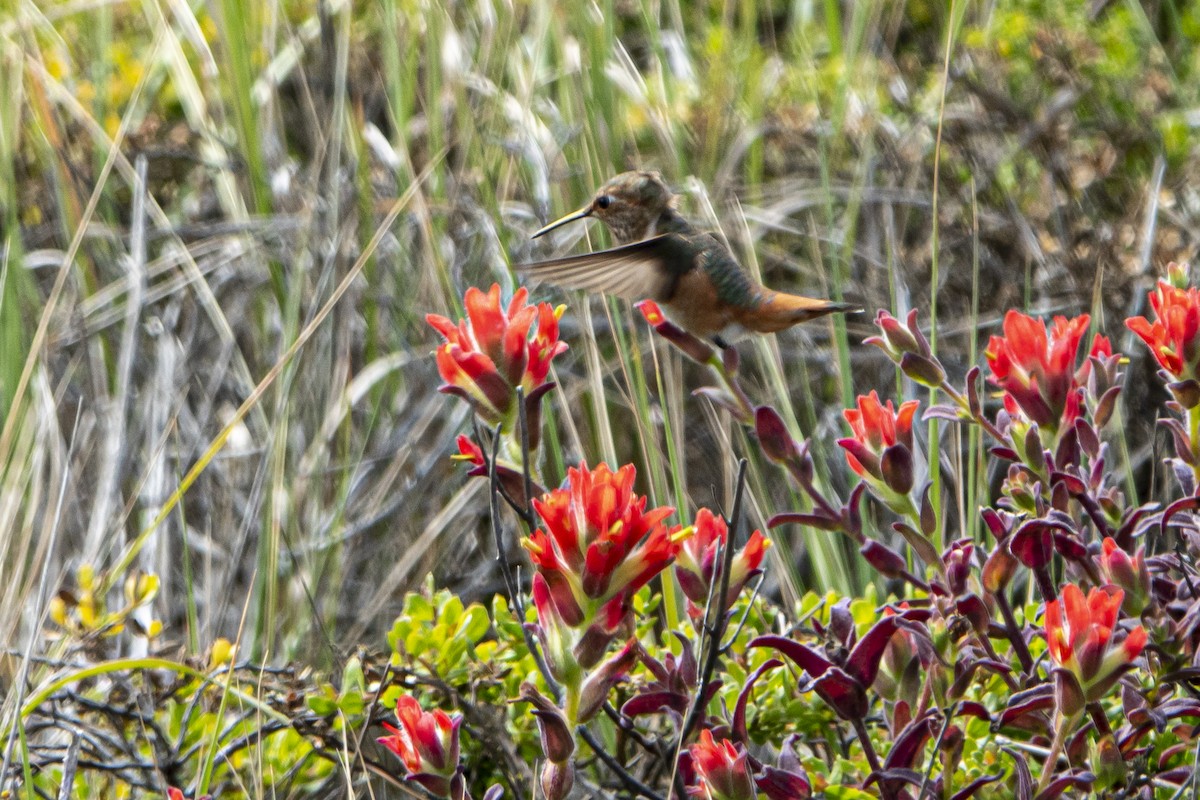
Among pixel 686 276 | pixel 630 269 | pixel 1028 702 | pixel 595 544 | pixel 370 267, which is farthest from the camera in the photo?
pixel 370 267

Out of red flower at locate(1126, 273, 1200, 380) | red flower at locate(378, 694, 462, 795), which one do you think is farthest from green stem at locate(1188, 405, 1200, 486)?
red flower at locate(378, 694, 462, 795)

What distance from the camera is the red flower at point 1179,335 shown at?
1.21m

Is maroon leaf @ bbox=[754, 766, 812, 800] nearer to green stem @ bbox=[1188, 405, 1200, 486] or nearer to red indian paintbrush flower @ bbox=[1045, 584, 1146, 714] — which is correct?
red indian paintbrush flower @ bbox=[1045, 584, 1146, 714]

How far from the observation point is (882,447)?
48.6 inches

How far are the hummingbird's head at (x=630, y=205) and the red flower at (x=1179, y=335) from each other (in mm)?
761

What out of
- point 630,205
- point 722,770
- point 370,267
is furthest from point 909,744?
point 370,267

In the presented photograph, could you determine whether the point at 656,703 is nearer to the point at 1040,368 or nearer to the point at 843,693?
the point at 843,693

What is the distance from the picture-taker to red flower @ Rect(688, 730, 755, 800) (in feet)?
3.42

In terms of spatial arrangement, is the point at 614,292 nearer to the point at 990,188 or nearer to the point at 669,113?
the point at 669,113

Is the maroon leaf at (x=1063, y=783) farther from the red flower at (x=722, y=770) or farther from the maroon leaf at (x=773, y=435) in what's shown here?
the maroon leaf at (x=773, y=435)

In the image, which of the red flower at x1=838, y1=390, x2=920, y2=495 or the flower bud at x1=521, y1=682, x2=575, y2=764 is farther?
the red flower at x1=838, y1=390, x2=920, y2=495

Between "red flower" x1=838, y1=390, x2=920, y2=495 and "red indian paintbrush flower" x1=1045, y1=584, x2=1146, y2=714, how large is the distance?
219 mm

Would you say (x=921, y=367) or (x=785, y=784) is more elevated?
(x=921, y=367)

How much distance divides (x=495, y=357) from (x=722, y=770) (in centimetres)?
43
